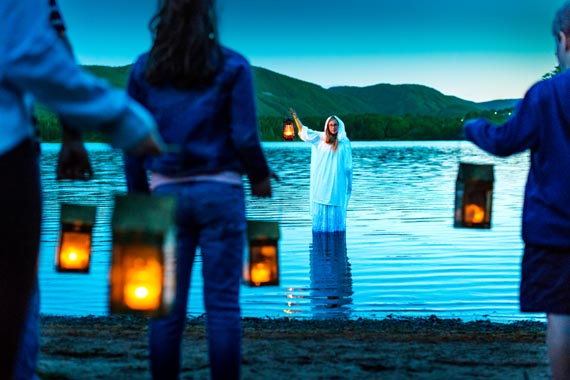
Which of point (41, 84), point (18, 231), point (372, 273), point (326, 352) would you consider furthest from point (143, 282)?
point (372, 273)

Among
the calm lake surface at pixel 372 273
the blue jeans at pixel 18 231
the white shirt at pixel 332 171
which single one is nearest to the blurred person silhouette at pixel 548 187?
the blue jeans at pixel 18 231

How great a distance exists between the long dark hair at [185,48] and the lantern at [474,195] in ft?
3.65

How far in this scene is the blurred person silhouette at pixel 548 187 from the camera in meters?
4.25

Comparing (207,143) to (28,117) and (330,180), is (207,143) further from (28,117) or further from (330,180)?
(330,180)

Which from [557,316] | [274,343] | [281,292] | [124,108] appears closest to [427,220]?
[281,292]

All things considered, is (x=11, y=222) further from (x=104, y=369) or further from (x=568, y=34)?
(x=104, y=369)

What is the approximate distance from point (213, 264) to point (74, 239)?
544mm

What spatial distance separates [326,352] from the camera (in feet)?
21.5

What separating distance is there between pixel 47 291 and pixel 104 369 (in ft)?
21.9

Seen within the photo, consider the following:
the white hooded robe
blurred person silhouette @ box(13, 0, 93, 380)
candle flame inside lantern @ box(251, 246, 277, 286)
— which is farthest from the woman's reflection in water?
blurred person silhouette @ box(13, 0, 93, 380)

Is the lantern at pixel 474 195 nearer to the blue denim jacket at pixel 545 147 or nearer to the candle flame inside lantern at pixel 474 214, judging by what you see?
the candle flame inside lantern at pixel 474 214

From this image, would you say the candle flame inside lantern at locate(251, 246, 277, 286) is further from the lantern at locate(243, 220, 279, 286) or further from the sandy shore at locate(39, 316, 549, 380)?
the sandy shore at locate(39, 316, 549, 380)

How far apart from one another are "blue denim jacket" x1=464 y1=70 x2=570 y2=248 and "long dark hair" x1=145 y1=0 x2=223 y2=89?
112 cm

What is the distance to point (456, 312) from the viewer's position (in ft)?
35.0
